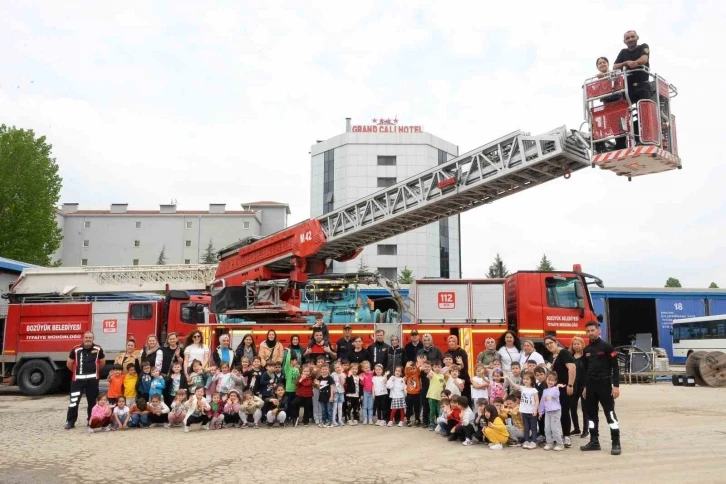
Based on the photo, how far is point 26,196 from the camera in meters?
30.3

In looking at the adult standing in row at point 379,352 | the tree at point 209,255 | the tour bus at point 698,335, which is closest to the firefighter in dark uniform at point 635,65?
the adult standing in row at point 379,352

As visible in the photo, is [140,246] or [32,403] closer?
[32,403]

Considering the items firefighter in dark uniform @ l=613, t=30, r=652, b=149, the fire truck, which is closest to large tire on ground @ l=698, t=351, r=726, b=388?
firefighter in dark uniform @ l=613, t=30, r=652, b=149

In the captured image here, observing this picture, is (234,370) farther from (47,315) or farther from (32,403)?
(47,315)

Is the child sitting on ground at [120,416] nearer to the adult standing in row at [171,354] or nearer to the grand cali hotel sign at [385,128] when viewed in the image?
the adult standing in row at [171,354]

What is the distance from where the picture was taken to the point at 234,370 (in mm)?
10234

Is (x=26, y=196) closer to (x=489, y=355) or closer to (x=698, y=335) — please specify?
(x=489, y=355)

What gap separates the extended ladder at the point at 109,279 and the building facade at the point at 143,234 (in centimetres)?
4022

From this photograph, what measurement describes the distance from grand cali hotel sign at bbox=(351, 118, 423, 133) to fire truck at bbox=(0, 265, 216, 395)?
47.5 metres

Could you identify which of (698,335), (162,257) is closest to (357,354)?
(698,335)

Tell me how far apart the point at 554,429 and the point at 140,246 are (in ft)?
186

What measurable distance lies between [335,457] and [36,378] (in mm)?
11978

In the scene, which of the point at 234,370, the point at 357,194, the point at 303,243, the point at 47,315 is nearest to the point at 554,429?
the point at 234,370

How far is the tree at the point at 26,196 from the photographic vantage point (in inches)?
1164
